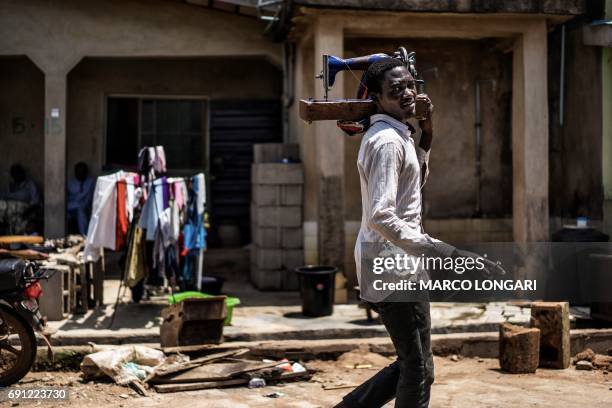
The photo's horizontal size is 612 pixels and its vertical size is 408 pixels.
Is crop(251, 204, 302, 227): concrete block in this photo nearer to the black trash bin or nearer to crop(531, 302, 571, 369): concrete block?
the black trash bin

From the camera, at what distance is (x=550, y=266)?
33.1 feet

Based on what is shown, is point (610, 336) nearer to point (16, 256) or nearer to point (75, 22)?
point (16, 256)

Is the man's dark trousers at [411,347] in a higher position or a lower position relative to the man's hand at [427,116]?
lower

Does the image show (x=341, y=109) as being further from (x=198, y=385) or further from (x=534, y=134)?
(x=534, y=134)

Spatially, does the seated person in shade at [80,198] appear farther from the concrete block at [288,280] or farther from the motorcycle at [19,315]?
the motorcycle at [19,315]

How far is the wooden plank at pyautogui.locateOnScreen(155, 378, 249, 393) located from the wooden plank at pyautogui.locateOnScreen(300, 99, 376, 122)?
3.03m

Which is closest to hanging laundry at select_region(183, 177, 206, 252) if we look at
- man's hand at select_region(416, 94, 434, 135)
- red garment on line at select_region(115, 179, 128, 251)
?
red garment on line at select_region(115, 179, 128, 251)

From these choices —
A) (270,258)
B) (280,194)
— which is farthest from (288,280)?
(280,194)

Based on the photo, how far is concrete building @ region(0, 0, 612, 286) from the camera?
32.0 ft

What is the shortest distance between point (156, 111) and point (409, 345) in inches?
387

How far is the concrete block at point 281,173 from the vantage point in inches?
404

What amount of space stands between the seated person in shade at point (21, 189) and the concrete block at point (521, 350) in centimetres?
808

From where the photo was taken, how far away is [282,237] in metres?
10.3

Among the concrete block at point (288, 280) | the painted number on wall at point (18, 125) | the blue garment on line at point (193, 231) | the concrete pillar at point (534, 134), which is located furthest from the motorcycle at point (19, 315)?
the painted number on wall at point (18, 125)
